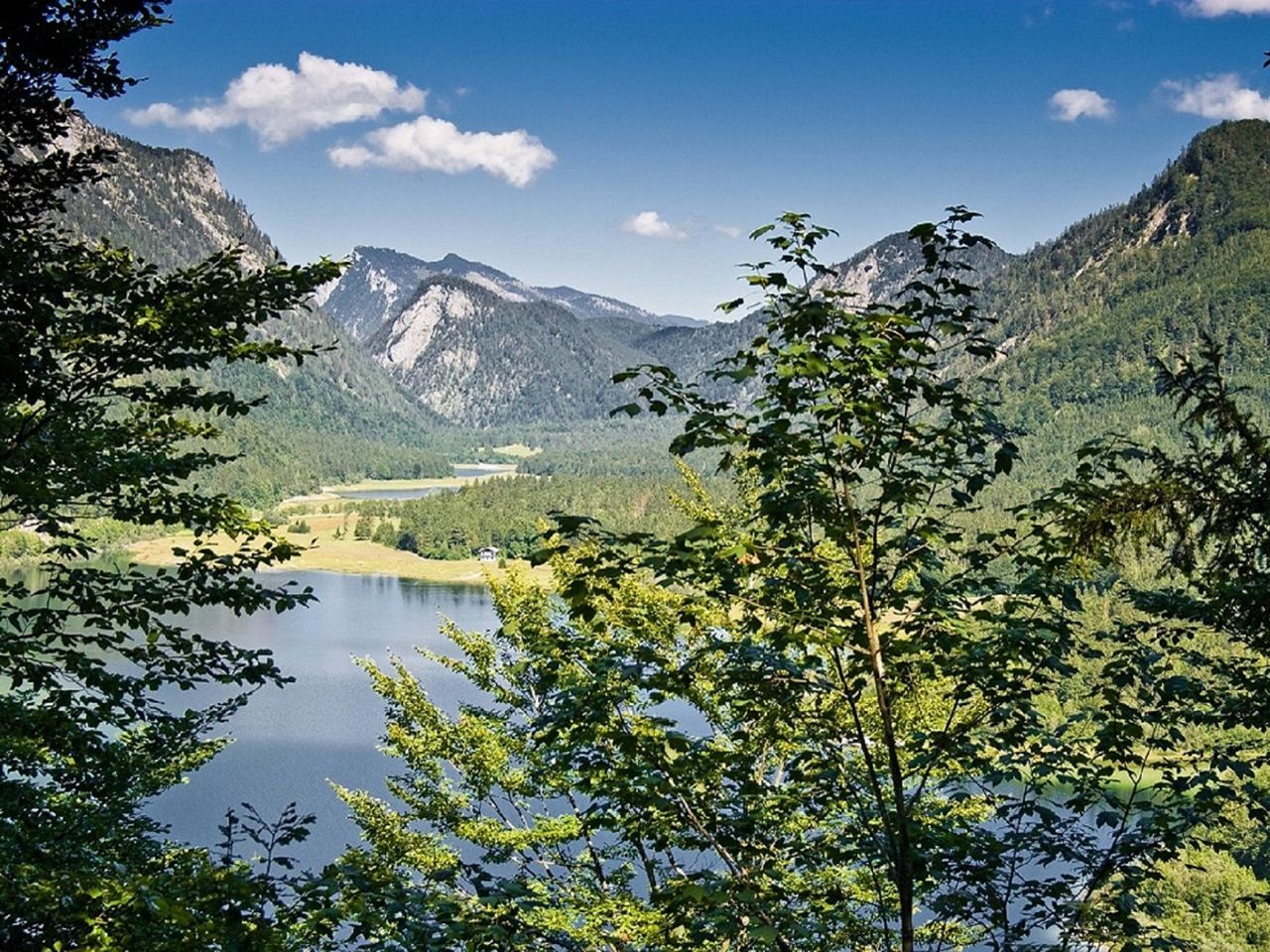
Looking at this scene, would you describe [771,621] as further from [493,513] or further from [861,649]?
[493,513]

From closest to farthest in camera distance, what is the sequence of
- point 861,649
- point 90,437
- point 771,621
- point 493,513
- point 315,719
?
point 861,649 < point 771,621 < point 90,437 < point 315,719 < point 493,513

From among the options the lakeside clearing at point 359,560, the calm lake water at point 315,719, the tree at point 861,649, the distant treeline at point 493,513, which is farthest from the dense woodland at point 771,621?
the distant treeline at point 493,513

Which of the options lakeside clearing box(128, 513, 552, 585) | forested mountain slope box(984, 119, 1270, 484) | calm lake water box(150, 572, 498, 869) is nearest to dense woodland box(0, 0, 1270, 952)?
calm lake water box(150, 572, 498, 869)

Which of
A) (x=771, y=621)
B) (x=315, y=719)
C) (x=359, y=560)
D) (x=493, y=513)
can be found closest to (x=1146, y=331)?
(x=493, y=513)

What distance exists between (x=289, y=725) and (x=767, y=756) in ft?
121

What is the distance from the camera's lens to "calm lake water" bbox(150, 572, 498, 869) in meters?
32.1

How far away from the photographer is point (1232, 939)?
25812 millimetres

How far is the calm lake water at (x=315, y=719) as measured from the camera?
3206cm

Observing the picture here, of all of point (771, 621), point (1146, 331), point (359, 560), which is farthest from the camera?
point (1146, 331)

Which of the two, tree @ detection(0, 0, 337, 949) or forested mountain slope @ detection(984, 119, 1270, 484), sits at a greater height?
forested mountain slope @ detection(984, 119, 1270, 484)

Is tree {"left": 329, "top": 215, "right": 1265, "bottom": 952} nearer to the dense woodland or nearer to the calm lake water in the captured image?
the dense woodland

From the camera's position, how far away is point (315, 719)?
143 feet

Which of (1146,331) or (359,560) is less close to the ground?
(1146,331)

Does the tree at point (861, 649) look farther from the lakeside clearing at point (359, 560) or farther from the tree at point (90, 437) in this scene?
the lakeside clearing at point (359, 560)
